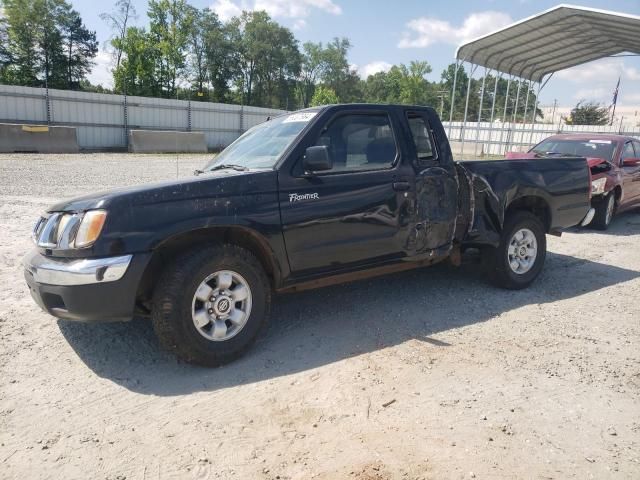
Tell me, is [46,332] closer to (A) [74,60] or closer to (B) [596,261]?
(B) [596,261]

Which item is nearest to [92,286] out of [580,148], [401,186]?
[401,186]

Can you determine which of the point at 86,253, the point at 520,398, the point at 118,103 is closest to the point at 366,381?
the point at 520,398

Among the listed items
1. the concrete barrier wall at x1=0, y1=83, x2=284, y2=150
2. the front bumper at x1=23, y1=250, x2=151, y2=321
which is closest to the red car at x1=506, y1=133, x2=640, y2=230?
the front bumper at x1=23, y1=250, x2=151, y2=321

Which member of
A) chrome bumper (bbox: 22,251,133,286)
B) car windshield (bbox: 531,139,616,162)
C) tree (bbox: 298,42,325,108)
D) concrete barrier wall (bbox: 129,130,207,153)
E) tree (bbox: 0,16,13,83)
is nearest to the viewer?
chrome bumper (bbox: 22,251,133,286)

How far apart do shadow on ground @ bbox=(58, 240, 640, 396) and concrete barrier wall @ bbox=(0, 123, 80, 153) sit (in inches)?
818

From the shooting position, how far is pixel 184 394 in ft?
10.4

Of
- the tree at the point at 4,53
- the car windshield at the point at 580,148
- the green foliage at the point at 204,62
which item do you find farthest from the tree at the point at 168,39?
the car windshield at the point at 580,148

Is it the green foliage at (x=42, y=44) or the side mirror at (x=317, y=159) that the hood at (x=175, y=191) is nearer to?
the side mirror at (x=317, y=159)

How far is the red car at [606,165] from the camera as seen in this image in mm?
8863

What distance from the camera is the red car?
349 inches

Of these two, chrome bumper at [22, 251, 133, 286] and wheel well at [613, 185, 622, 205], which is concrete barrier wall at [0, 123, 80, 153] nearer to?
chrome bumper at [22, 251, 133, 286]

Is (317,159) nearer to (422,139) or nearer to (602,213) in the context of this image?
(422,139)

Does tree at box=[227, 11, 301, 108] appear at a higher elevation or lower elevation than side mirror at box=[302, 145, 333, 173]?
higher

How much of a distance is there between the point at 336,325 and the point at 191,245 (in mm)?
1528
